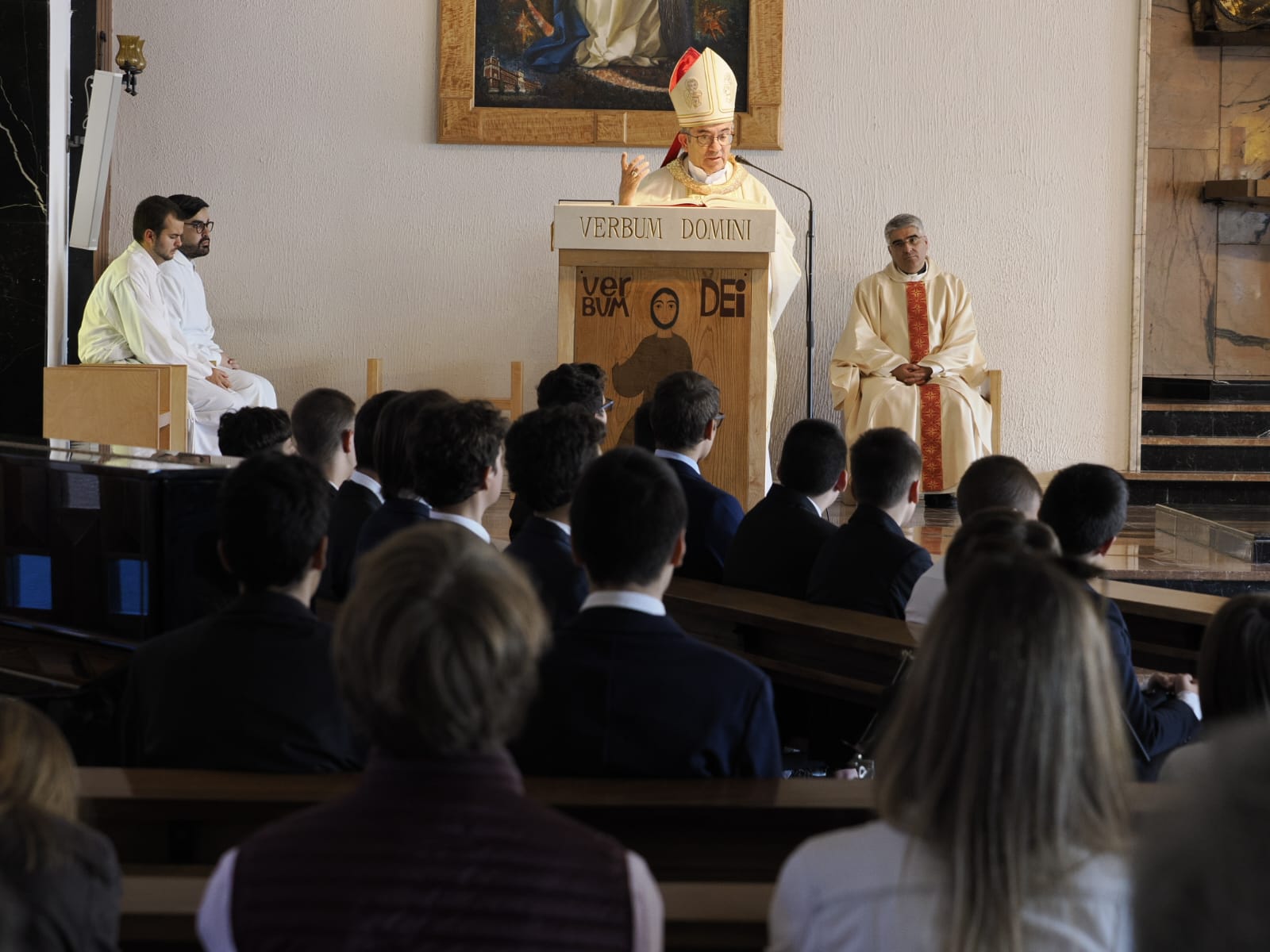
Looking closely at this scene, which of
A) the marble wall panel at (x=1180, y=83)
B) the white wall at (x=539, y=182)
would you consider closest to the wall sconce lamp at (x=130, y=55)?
the white wall at (x=539, y=182)

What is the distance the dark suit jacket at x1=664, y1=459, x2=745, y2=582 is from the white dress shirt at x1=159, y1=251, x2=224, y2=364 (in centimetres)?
463

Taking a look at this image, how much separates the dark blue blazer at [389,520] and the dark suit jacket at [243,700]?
114 cm

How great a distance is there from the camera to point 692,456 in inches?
174

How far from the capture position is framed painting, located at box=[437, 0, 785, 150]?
924 cm

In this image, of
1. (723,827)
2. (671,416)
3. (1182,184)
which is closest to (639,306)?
(671,416)

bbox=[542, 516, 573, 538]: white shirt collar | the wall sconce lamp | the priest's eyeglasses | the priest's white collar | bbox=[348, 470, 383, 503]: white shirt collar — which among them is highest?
the wall sconce lamp

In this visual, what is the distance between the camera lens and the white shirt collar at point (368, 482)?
4056 mm

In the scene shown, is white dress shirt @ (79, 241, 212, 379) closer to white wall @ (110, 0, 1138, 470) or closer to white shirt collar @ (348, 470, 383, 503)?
white wall @ (110, 0, 1138, 470)

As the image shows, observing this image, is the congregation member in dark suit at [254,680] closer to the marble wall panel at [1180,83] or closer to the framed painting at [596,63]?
the framed painting at [596,63]

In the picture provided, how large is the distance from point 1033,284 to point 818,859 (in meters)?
8.59

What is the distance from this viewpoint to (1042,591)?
1421mm

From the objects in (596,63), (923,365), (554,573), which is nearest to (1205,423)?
(923,365)

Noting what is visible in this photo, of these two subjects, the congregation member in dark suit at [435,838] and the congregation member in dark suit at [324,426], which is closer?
the congregation member in dark suit at [435,838]

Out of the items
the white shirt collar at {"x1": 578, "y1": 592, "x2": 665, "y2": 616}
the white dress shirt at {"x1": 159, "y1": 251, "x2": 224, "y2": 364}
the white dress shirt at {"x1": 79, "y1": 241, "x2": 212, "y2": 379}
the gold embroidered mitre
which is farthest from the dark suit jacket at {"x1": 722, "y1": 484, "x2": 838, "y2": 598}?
the white dress shirt at {"x1": 159, "y1": 251, "x2": 224, "y2": 364}
